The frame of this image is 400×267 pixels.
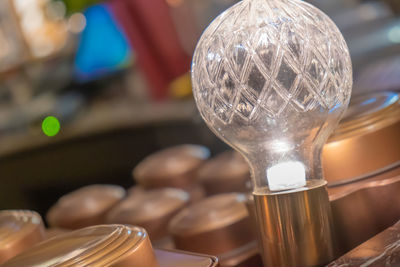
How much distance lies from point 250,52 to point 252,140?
0.06 metres

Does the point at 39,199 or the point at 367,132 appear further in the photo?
the point at 39,199

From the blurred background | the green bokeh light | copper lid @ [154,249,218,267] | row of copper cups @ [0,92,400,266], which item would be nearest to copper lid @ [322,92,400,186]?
row of copper cups @ [0,92,400,266]

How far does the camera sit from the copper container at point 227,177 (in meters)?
0.60

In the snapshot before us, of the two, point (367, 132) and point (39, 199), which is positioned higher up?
point (367, 132)

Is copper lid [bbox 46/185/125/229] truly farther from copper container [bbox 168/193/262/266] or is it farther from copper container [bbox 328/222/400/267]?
copper container [bbox 328/222/400/267]

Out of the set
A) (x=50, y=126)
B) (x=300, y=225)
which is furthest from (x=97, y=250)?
(x=50, y=126)

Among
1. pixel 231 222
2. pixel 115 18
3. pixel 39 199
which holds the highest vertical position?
pixel 115 18

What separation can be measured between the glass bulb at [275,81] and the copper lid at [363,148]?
0.15ft

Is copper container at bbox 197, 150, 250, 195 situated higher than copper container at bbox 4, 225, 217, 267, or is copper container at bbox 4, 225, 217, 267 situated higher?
copper container at bbox 4, 225, 217, 267

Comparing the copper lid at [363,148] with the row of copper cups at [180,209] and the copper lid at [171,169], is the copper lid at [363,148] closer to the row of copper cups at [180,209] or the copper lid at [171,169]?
the row of copper cups at [180,209]

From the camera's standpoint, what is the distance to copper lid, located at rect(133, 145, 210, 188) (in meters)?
0.64

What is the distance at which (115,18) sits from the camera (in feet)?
5.35

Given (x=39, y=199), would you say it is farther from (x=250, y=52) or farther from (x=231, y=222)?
(x=250, y=52)

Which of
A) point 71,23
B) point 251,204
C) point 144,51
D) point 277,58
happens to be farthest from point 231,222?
point 71,23
